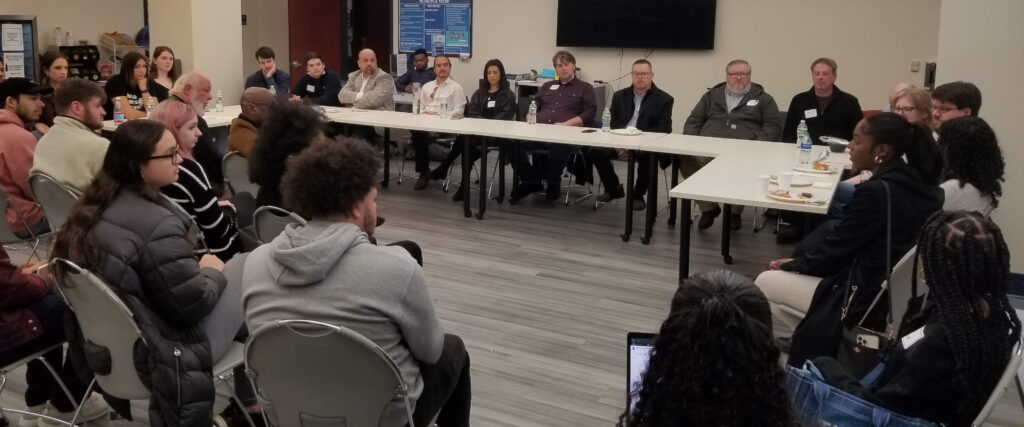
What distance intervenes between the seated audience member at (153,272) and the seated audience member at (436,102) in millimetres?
5442

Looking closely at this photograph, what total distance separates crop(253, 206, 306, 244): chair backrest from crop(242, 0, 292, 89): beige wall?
9.46 metres

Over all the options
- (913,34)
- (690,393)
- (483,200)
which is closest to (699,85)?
(913,34)

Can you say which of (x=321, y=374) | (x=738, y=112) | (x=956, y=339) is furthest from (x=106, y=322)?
(x=738, y=112)

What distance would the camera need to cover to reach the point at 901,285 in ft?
11.5

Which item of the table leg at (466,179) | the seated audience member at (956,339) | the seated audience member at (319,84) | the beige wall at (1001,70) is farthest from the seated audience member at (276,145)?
the seated audience member at (319,84)

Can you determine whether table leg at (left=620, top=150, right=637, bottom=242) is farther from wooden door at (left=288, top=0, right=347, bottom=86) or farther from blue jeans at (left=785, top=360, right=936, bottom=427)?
wooden door at (left=288, top=0, right=347, bottom=86)

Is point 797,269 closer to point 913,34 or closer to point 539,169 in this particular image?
point 539,169

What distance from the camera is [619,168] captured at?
952 centimetres

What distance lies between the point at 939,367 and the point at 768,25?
764cm

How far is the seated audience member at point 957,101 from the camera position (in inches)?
193

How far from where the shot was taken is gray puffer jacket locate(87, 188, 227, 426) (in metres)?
2.69

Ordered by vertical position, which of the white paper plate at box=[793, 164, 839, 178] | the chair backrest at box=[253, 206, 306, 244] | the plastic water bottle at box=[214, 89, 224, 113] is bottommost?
the chair backrest at box=[253, 206, 306, 244]

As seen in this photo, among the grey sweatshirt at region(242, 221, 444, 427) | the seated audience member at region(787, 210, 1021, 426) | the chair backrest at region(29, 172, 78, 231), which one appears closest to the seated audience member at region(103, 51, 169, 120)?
the chair backrest at region(29, 172, 78, 231)

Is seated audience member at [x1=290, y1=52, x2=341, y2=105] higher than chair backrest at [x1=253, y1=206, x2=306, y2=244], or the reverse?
seated audience member at [x1=290, y1=52, x2=341, y2=105]
